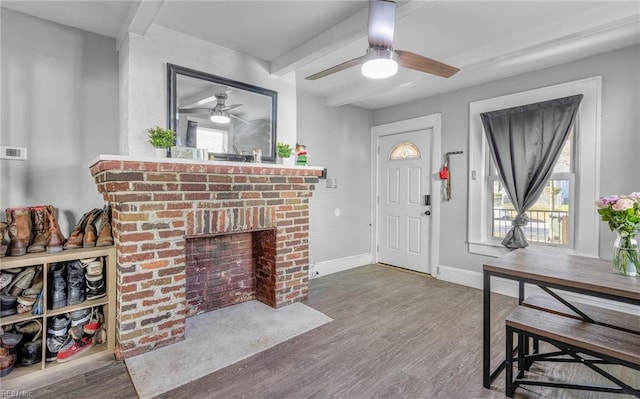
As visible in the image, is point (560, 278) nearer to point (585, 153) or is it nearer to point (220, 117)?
point (585, 153)

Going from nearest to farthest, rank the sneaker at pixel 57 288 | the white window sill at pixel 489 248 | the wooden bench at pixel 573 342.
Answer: the wooden bench at pixel 573 342
the sneaker at pixel 57 288
the white window sill at pixel 489 248

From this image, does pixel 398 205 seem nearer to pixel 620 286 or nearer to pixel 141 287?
pixel 620 286

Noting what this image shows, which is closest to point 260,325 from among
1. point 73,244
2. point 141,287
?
point 141,287

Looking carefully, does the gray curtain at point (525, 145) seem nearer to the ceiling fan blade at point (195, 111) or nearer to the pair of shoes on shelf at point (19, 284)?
the ceiling fan blade at point (195, 111)

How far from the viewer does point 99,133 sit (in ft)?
8.46

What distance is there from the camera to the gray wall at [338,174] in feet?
13.6

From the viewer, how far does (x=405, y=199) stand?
447cm

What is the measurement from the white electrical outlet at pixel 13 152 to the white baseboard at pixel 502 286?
14.4 feet

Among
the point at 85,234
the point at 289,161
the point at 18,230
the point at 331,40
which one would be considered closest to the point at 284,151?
the point at 289,161

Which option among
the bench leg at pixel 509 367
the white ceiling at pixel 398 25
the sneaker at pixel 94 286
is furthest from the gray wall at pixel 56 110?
the bench leg at pixel 509 367

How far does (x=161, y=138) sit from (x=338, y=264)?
290 centimetres

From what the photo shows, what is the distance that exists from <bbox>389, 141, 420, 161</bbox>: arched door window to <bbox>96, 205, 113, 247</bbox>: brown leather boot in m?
3.67

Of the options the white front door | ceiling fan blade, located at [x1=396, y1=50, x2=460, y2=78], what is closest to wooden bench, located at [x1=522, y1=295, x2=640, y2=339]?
ceiling fan blade, located at [x1=396, y1=50, x2=460, y2=78]

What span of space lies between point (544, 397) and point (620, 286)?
788 mm
